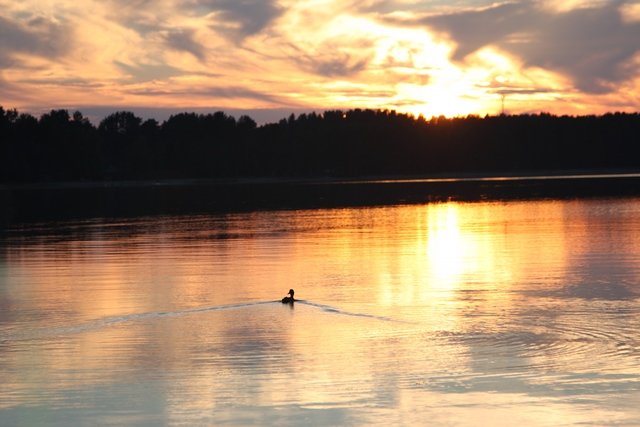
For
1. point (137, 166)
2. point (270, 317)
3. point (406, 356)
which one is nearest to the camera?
point (406, 356)

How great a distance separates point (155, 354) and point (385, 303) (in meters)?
6.47

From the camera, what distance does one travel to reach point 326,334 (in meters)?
18.3

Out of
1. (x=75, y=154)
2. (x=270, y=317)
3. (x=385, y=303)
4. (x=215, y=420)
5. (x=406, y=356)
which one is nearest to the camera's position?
(x=215, y=420)

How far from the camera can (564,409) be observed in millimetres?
12953

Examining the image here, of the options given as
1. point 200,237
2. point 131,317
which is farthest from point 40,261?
point 131,317

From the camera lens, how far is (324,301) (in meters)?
22.4

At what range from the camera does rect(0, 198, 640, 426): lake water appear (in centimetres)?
1333

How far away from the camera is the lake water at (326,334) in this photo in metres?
13.3

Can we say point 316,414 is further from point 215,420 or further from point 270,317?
point 270,317

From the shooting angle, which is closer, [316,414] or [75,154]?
[316,414]

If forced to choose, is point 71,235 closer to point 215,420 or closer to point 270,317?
point 270,317

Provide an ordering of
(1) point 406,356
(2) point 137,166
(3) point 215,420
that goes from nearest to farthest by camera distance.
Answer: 1. (3) point 215,420
2. (1) point 406,356
3. (2) point 137,166

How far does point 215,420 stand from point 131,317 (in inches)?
322

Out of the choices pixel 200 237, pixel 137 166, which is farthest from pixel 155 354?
pixel 137 166
